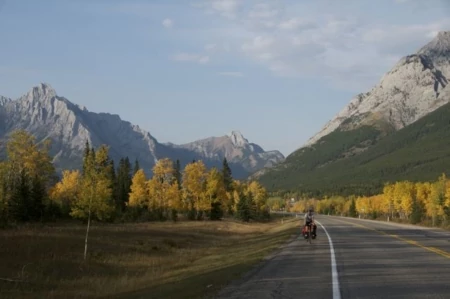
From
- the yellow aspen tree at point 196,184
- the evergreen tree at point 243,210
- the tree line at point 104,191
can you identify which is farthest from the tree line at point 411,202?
the yellow aspen tree at point 196,184

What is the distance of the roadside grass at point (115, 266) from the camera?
66.9ft

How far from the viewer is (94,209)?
41375 mm

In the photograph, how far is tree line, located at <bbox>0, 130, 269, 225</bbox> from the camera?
42281mm

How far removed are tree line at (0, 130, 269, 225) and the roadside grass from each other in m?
Answer: 4.39

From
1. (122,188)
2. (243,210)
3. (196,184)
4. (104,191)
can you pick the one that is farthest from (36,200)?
(243,210)

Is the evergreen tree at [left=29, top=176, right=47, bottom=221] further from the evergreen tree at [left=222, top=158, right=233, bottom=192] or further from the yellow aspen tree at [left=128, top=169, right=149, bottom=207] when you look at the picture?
the evergreen tree at [left=222, top=158, right=233, bottom=192]

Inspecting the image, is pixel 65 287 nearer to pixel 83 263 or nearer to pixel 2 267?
Result: pixel 2 267

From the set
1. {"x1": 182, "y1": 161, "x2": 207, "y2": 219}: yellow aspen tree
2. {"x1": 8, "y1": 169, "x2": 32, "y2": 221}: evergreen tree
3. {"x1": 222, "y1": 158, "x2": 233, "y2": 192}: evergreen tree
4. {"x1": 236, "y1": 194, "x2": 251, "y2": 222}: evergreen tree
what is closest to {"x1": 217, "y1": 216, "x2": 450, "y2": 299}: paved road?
{"x1": 8, "y1": 169, "x2": 32, "y2": 221}: evergreen tree

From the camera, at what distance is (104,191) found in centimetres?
4147

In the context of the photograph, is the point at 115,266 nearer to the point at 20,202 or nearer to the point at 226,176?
the point at 20,202

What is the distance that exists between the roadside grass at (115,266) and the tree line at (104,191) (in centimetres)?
439

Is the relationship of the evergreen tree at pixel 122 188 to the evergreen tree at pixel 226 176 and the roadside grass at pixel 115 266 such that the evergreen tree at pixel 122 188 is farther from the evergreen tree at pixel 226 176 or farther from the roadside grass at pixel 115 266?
the roadside grass at pixel 115 266

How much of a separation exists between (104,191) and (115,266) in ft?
29.1

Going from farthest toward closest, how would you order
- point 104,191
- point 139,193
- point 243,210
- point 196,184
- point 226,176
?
point 226,176 < point 243,210 < point 139,193 < point 196,184 < point 104,191
